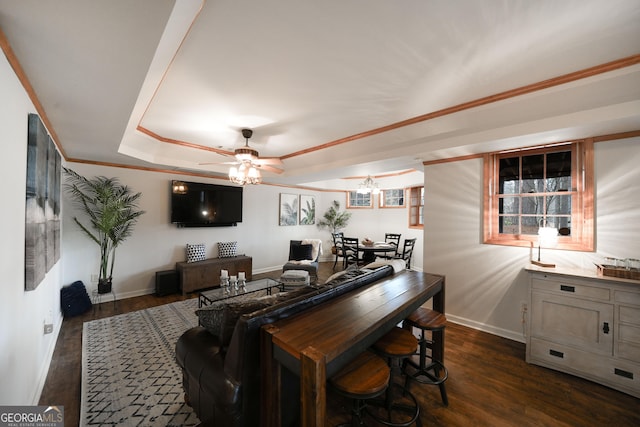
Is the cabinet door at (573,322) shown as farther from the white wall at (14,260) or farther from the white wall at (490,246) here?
the white wall at (14,260)

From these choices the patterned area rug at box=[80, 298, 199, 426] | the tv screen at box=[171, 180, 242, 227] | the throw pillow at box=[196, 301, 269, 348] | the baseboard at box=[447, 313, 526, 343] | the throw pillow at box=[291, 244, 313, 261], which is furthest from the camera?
the throw pillow at box=[291, 244, 313, 261]

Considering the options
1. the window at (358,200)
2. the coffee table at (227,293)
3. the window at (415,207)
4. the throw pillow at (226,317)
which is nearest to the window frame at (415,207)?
the window at (415,207)

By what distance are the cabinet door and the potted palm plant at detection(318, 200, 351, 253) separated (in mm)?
5468

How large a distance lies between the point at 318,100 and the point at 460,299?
10.5ft

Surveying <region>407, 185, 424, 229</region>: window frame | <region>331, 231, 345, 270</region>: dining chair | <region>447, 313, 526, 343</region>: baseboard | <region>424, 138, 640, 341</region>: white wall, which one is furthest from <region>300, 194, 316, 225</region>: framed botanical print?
<region>447, 313, 526, 343</region>: baseboard

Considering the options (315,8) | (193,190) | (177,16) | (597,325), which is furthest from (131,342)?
(597,325)

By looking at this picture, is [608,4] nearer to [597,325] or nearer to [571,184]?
[571,184]

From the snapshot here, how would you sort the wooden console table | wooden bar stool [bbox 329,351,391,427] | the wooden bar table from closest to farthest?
the wooden bar table < wooden bar stool [bbox 329,351,391,427] < the wooden console table

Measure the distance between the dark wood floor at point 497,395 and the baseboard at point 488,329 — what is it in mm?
259

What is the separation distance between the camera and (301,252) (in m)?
5.49

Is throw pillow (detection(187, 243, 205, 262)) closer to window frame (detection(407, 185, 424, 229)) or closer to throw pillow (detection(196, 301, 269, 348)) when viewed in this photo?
throw pillow (detection(196, 301, 269, 348))

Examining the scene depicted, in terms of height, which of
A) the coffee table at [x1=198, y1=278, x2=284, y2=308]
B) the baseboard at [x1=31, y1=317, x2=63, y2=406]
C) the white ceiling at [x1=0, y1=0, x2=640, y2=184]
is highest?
the white ceiling at [x1=0, y1=0, x2=640, y2=184]

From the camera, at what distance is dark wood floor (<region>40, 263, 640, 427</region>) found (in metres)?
1.76

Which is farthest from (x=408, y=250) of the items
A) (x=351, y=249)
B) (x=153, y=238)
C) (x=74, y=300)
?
(x=74, y=300)
